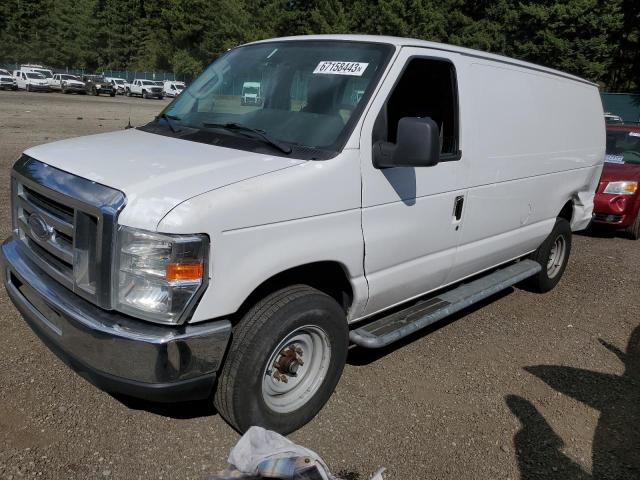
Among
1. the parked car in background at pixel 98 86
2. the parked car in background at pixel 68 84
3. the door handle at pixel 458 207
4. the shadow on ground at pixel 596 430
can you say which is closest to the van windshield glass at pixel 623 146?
the shadow on ground at pixel 596 430

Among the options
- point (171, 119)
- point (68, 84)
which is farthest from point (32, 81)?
point (171, 119)

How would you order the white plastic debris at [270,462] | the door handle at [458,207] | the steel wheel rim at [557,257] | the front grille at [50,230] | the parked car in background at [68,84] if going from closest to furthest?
the white plastic debris at [270,462]
the front grille at [50,230]
the door handle at [458,207]
the steel wheel rim at [557,257]
the parked car in background at [68,84]

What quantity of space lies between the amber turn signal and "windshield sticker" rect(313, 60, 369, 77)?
1.62 meters

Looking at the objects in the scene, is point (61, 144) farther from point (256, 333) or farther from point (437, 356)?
point (437, 356)

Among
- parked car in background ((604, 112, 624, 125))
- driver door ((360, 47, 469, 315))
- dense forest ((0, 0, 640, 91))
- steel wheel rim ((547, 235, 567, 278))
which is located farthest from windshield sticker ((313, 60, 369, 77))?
dense forest ((0, 0, 640, 91))

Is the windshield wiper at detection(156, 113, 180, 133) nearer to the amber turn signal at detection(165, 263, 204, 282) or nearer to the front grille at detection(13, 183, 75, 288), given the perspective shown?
the front grille at detection(13, 183, 75, 288)

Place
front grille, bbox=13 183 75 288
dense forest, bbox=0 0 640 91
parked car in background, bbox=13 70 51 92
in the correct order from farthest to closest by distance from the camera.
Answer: dense forest, bbox=0 0 640 91, parked car in background, bbox=13 70 51 92, front grille, bbox=13 183 75 288

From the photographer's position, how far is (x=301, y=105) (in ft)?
11.1

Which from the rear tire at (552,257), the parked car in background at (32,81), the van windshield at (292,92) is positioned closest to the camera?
the van windshield at (292,92)

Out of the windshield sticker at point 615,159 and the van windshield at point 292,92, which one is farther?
the windshield sticker at point 615,159

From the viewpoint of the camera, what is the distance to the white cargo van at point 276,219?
2.47 m

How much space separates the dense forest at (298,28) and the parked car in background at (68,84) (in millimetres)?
18366

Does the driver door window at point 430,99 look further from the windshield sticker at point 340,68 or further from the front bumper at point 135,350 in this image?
Answer: the front bumper at point 135,350

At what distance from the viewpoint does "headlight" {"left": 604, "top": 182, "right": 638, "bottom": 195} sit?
8016mm
